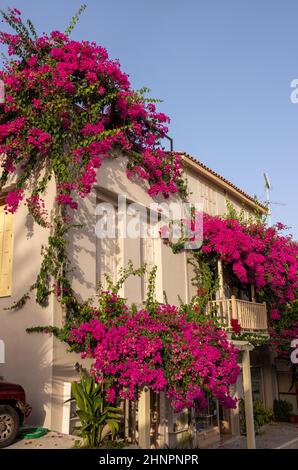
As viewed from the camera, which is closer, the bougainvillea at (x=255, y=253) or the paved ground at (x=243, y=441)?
the paved ground at (x=243, y=441)

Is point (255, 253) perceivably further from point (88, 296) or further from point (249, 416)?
point (88, 296)

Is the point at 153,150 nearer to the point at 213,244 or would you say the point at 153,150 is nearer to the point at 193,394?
the point at 213,244

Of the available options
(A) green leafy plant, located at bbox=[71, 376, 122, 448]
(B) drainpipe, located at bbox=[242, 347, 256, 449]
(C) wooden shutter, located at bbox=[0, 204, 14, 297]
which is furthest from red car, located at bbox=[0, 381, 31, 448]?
(B) drainpipe, located at bbox=[242, 347, 256, 449]

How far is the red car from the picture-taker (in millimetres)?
7742

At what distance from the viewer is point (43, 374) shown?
9.29 metres

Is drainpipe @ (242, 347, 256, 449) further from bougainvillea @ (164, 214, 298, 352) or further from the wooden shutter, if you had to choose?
the wooden shutter

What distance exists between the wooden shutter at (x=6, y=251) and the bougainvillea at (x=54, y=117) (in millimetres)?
401

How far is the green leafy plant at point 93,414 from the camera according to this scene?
27.3 ft

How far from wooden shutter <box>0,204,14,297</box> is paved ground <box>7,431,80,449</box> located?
11.0 ft

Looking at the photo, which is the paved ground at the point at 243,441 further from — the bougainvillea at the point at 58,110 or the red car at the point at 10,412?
the bougainvillea at the point at 58,110

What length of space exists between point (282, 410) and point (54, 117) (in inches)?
610

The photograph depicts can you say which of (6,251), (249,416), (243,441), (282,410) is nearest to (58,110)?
(6,251)

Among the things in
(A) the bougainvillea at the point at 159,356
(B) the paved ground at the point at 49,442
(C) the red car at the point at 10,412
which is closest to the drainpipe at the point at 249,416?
(A) the bougainvillea at the point at 159,356
